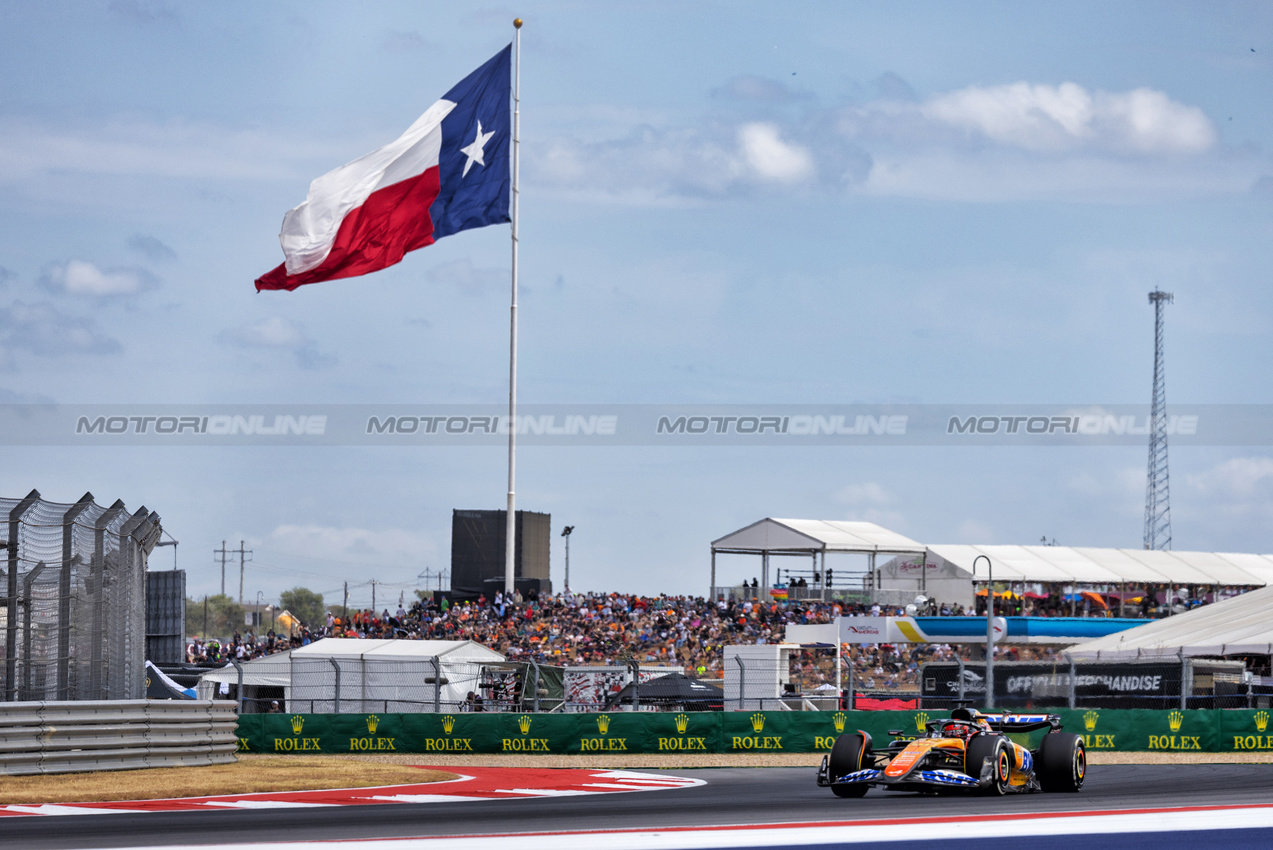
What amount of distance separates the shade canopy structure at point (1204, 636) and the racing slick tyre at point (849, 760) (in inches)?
601

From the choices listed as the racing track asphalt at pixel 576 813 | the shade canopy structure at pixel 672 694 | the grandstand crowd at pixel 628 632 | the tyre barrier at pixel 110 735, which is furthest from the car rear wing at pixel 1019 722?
the grandstand crowd at pixel 628 632

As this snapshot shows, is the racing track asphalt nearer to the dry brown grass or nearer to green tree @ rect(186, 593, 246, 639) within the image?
the dry brown grass

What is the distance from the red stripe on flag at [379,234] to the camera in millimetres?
29250

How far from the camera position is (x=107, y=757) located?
16797mm

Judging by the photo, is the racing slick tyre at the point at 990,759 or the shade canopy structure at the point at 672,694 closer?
the racing slick tyre at the point at 990,759

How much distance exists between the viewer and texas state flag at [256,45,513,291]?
2958 centimetres

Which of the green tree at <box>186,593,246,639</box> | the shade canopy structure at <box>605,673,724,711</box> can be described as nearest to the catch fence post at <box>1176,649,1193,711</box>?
the shade canopy structure at <box>605,673,724,711</box>

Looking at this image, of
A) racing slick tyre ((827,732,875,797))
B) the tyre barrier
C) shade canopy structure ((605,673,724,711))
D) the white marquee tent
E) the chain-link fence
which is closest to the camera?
racing slick tyre ((827,732,875,797))

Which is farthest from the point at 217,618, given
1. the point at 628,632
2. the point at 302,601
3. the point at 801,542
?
the point at 628,632

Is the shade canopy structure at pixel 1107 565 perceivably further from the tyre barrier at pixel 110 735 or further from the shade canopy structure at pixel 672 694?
the tyre barrier at pixel 110 735

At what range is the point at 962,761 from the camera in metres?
14.2

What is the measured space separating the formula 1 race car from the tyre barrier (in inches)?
319

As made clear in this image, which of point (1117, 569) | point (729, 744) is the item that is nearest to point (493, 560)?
point (1117, 569)

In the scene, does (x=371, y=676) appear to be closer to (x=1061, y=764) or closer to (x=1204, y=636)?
(x=1061, y=764)
